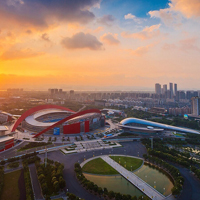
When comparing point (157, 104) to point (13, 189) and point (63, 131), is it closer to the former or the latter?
point (63, 131)

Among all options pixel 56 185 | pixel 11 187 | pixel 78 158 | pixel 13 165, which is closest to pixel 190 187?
pixel 56 185

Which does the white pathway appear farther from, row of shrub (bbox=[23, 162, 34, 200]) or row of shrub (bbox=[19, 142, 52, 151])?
row of shrub (bbox=[19, 142, 52, 151])

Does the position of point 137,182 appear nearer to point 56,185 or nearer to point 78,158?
point 56,185

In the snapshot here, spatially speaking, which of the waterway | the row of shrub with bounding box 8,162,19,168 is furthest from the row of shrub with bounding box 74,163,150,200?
the row of shrub with bounding box 8,162,19,168

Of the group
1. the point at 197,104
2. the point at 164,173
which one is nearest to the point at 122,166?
the point at 164,173

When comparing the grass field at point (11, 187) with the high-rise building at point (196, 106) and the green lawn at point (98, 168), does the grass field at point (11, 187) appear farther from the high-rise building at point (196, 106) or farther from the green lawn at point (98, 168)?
the high-rise building at point (196, 106)

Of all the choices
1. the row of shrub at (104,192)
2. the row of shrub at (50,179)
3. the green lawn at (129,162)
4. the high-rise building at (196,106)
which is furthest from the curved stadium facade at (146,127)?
the high-rise building at (196,106)
